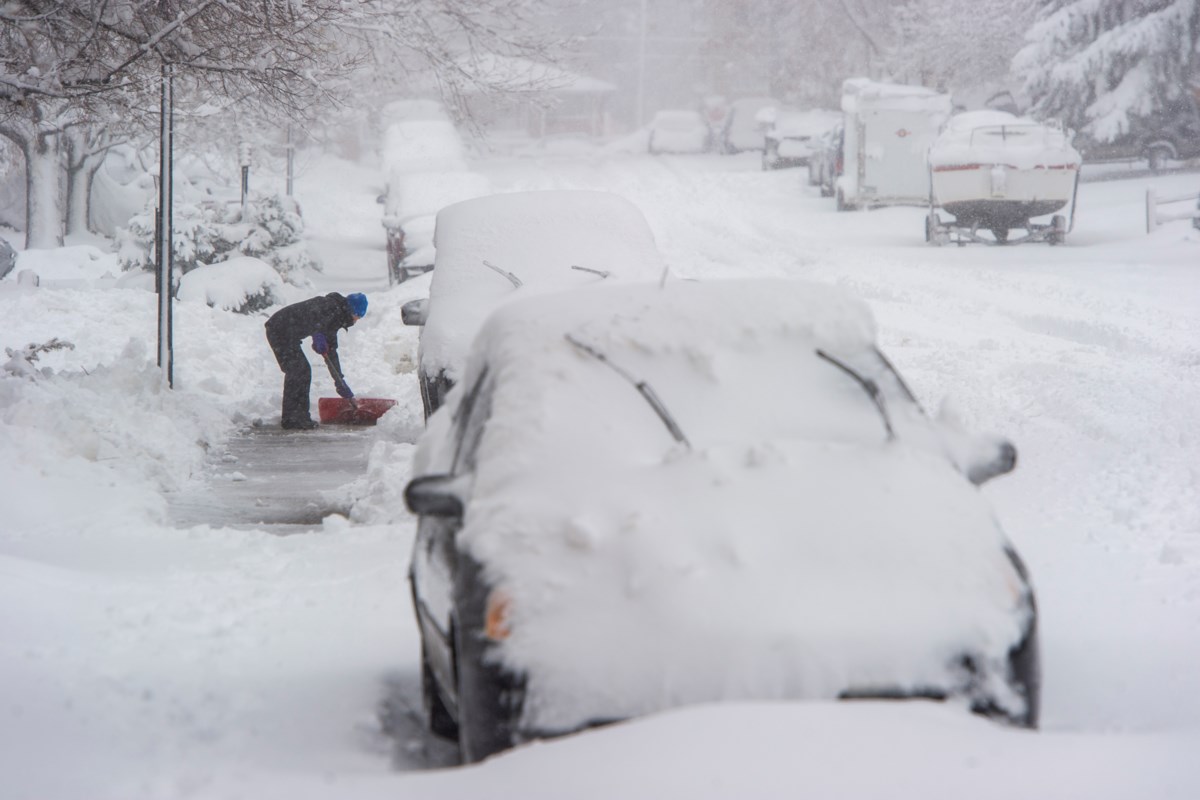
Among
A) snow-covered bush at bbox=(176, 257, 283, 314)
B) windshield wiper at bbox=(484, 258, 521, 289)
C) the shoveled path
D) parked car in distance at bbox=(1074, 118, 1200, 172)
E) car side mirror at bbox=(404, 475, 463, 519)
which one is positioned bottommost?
the shoveled path

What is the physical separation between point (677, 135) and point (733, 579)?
145 ft

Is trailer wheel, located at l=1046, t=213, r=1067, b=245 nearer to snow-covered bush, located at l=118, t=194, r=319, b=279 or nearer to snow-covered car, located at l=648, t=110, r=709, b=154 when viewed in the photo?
snow-covered bush, located at l=118, t=194, r=319, b=279

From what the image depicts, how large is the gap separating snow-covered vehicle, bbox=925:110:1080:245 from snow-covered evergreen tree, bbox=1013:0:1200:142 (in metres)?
10.0

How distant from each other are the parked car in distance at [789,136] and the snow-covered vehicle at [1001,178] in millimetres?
14410

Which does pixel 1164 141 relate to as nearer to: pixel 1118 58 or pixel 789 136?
pixel 1118 58

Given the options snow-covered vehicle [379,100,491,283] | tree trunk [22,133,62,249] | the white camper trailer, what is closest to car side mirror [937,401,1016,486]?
snow-covered vehicle [379,100,491,283]

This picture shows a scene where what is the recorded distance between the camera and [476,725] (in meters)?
3.39

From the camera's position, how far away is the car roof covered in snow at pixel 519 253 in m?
8.53

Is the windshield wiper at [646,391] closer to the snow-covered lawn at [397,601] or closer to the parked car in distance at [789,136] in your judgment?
the snow-covered lawn at [397,601]

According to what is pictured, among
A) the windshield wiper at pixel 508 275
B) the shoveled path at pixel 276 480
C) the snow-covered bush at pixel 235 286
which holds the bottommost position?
the shoveled path at pixel 276 480

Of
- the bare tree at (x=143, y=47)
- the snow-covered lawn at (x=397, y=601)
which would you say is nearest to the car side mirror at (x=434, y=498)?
the snow-covered lawn at (x=397, y=601)

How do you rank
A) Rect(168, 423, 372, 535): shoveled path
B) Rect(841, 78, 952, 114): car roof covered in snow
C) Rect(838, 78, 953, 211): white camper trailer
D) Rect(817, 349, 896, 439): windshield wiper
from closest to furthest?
Rect(817, 349, 896, 439): windshield wiper, Rect(168, 423, 372, 535): shoveled path, Rect(838, 78, 953, 211): white camper trailer, Rect(841, 78, 952, 114): car roof covered in snow

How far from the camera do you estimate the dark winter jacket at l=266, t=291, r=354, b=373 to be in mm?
11211

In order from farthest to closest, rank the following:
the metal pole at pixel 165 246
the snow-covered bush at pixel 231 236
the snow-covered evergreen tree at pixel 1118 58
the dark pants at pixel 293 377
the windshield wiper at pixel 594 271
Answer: the snow-covered evergreen tree at pixel 1118 58, the snow-covered bush at pixel 231 236, the metal pole at pixel 165 246, the dark pants at pixel 293 377, the windshield wiper at pixel 594 271
